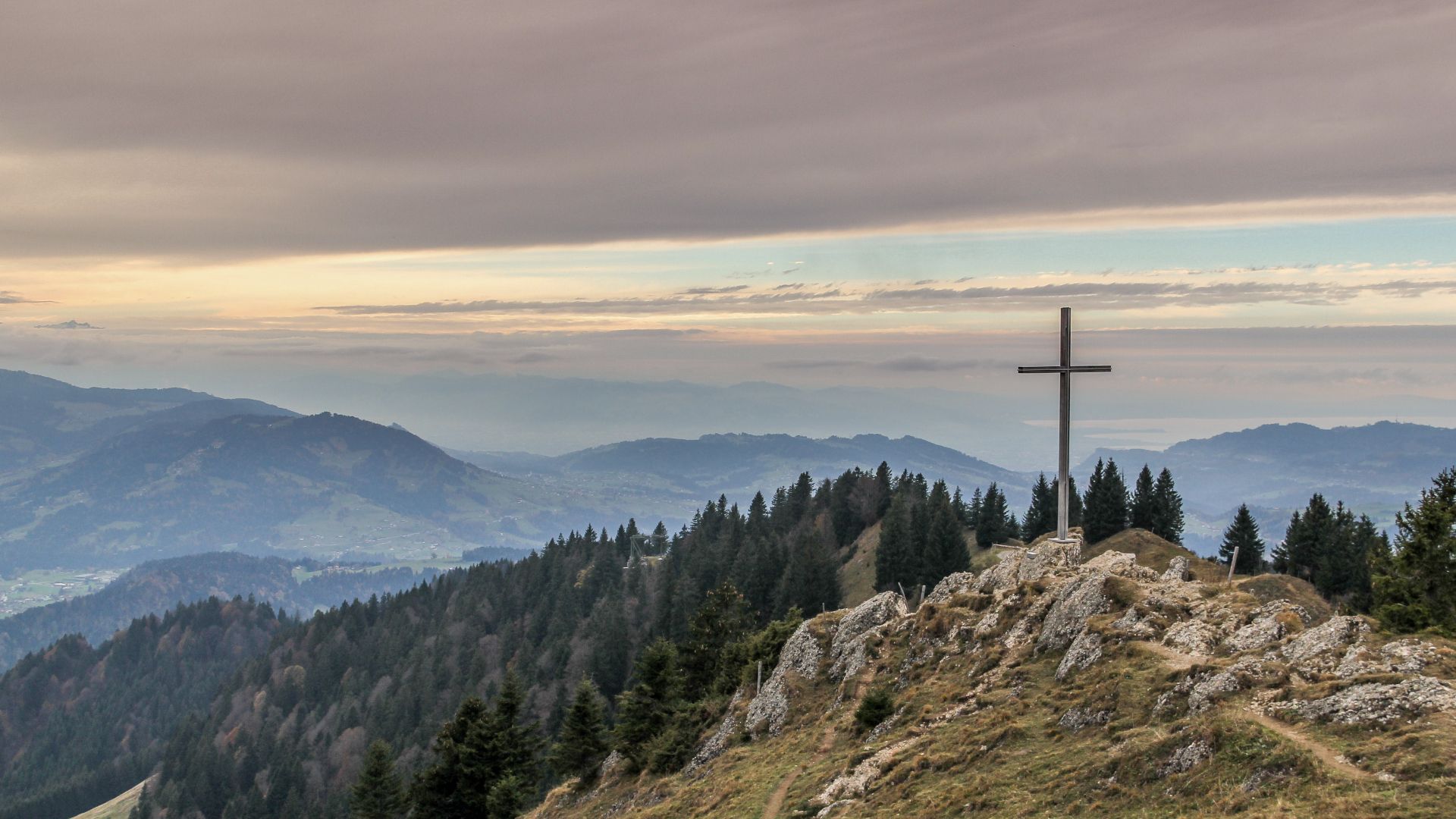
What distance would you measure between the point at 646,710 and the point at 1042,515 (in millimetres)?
83956

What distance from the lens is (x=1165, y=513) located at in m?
120

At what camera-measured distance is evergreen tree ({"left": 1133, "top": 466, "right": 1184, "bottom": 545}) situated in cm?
11994

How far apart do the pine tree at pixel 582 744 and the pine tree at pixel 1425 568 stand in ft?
171

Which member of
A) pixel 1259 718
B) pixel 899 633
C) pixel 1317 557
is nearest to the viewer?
pixel 1259 718

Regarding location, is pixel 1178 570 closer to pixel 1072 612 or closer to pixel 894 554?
A: pixel 1072 612

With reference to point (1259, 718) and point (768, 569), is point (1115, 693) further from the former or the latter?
point (768, 569)

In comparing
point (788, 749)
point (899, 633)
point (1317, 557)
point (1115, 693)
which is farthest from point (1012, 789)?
point (1317, 557)

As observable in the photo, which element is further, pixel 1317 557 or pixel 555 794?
pixel 1317 557

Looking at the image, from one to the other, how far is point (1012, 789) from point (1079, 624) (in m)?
13.9

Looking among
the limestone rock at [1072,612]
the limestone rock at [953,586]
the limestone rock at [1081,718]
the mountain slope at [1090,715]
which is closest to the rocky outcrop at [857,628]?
the mountain slope at [1090,715]

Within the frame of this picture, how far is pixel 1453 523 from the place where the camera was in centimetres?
5941

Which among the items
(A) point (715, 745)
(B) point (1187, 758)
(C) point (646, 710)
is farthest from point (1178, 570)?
(C) point (646, 710)

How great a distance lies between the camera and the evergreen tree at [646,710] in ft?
213

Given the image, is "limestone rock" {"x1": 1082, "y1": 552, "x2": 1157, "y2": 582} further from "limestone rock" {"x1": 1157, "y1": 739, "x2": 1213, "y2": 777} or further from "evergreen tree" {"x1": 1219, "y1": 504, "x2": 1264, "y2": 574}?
"evergreen tree" {"x1": 1219, "y1": 504, "x2": 1264, "y2": 574}
